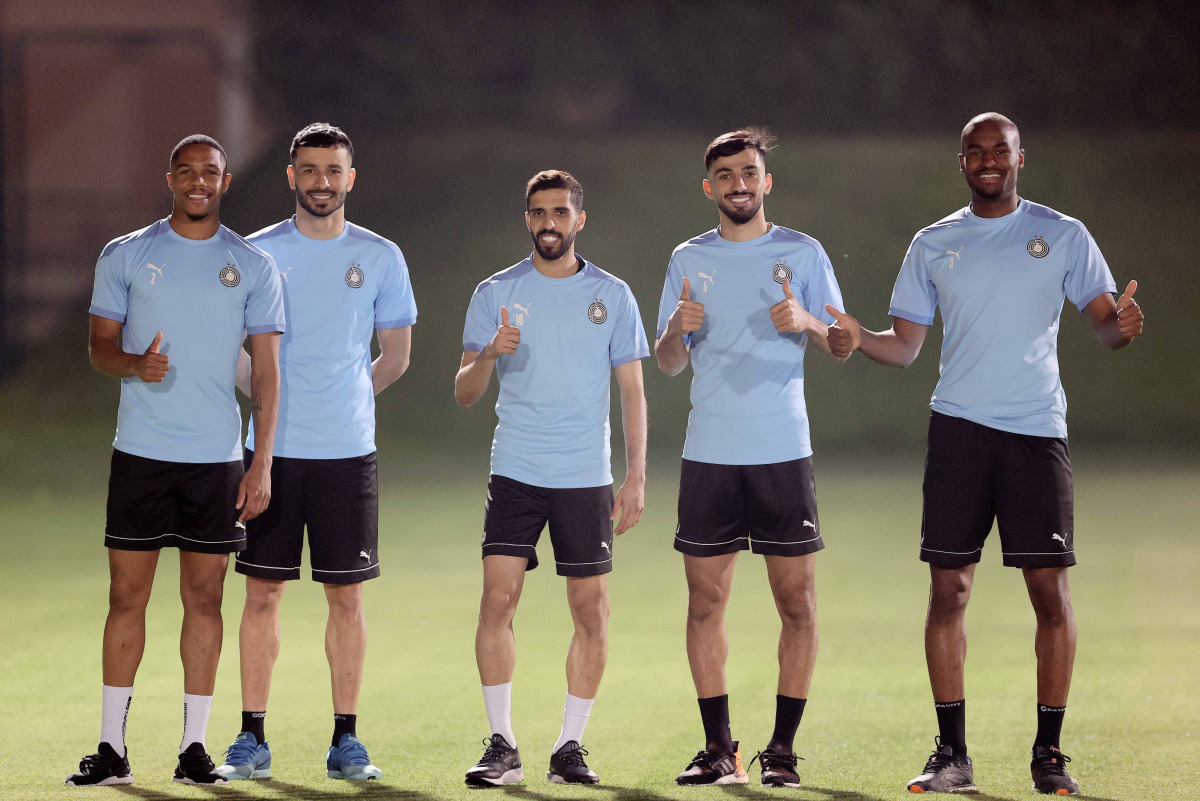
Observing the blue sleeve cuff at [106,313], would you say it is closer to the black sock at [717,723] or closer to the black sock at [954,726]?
the black sock at [717,723]

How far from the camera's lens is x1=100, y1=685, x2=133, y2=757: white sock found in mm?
3609

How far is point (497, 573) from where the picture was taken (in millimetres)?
3779

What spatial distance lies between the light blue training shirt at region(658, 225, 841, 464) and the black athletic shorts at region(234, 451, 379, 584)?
0.99m

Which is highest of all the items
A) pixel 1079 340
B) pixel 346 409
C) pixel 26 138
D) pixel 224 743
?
pixel 26 138

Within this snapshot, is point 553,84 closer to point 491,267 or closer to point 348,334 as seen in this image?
point 491,267

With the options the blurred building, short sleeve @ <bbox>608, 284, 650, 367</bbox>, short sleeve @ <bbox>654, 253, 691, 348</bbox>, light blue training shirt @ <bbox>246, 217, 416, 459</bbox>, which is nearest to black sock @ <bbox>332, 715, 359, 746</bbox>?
light blue training shirt @ <bbox>246, 217, 416, 459</bbox>

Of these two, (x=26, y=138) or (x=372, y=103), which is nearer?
(x=26, y=138)

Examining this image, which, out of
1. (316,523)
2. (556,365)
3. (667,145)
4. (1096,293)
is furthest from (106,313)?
(667,145)

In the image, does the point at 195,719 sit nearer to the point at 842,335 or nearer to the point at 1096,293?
the point at 842,335

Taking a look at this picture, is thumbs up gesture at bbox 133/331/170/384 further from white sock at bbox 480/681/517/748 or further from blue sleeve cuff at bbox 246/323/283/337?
white sock at bbox 480/681/517/748

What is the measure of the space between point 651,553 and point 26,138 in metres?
11.1

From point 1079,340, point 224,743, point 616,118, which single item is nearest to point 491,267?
point 616,118

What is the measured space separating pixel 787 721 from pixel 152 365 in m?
1.97

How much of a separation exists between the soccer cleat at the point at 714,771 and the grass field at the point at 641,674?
9 centimetres
